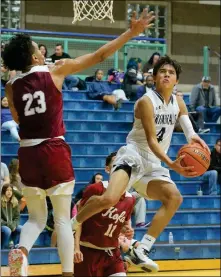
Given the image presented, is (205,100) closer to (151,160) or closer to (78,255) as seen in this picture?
(78,255)

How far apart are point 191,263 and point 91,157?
2.81 m

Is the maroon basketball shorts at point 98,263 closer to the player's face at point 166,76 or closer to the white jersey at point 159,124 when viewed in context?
the white jersey at point 159,124

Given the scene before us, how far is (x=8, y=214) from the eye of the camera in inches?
454

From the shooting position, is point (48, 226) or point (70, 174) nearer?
point (70, 174)

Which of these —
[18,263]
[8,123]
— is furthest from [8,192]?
[18,263]

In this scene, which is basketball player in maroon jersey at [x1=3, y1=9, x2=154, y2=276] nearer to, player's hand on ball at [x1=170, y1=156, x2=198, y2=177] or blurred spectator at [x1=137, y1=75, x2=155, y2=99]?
player's hand on ball at [x1=170, y1=156, x2=198, y2=177]

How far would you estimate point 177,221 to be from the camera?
46.6 ft

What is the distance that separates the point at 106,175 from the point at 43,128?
815 centimetres

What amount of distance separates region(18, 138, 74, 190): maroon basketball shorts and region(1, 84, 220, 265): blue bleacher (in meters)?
5.85

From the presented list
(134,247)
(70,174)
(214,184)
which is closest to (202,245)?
(214,184)

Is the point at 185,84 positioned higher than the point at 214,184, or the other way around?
the point at 185,84

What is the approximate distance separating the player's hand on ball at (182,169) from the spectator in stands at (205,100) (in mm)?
9511

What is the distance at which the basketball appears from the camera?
6746 millimetres

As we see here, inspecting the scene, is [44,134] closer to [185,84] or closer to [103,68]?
[103,68]
